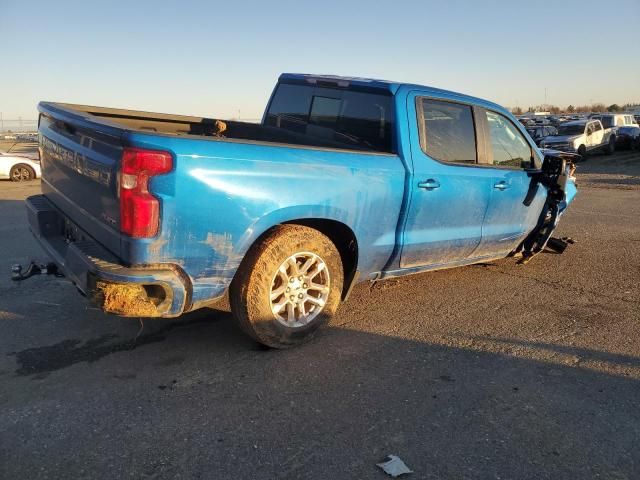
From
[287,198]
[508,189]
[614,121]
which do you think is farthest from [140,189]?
[614,121]

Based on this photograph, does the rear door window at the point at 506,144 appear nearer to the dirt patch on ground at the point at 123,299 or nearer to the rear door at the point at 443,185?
the rear door at the point at 443,185

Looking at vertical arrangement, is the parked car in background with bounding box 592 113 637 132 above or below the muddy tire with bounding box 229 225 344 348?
above

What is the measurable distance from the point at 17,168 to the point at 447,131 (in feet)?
47.0

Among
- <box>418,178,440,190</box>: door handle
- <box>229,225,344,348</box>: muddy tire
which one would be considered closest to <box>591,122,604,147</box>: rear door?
<box>418,178,440,190</box>: door handle

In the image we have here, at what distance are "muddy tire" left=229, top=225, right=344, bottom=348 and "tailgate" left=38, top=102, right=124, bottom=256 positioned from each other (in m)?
0.87

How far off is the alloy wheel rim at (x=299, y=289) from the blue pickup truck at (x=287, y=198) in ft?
0.03

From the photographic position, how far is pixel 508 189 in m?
5.30

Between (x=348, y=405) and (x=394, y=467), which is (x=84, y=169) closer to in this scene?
(x=348, y=405)

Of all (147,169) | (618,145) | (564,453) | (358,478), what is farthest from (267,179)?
(618,145)

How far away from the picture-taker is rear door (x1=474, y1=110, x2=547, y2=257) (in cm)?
520

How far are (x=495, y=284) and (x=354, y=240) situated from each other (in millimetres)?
2281

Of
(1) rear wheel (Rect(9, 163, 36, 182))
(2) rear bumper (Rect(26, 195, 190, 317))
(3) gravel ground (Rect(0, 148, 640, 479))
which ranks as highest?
(2) rear bumper (Rect(26, 195, 190, 317))

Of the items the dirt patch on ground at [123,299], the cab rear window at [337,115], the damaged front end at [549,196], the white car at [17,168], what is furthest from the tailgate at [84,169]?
the white car at [17,168]

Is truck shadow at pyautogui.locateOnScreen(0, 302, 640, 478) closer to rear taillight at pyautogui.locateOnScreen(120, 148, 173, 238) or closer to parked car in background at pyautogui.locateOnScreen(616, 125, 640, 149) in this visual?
rear taillight at pyautogui.locateOnScreen(120, 148, 173, 238)
